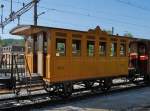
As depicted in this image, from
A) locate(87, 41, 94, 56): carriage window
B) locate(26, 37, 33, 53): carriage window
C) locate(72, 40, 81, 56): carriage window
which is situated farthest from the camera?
locate(87, 41, 94, 56): carriage window

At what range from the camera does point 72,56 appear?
47.7ft

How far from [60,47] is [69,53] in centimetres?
48

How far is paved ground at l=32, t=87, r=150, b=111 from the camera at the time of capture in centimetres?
1302

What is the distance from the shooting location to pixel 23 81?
1348 centimetres

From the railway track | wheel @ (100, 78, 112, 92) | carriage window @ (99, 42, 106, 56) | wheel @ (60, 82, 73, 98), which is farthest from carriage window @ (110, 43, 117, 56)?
wheel @ (60, 82, 73, 98)

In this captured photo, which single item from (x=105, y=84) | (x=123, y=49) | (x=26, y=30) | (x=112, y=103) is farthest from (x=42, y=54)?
(x=123, y=49)

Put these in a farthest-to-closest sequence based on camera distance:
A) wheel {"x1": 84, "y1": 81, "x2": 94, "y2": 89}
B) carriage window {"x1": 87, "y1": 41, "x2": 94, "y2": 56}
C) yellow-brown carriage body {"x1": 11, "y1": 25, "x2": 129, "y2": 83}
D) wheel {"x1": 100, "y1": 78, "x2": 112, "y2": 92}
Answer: wheel {"x1": 100, "y1": 78, "x2": 112, "y2": 92} < wheel {"x1": 84, "y1": 81, "x2": 94, "y2": 89} < carriage window {"x1": 87, "y1": 41, "x2": 94, "y2": 56} < yellow-brown carriage body {"x1": 11, "y1": 25, "x2": 129, "y2": 83}

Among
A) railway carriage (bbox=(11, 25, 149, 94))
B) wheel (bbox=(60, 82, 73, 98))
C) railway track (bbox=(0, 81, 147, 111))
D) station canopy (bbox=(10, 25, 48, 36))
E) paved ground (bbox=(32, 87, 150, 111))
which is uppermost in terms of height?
station canopy (bbox=(10, 25, 48, 36))

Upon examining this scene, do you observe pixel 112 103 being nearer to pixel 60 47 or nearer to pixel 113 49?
pixel 60 47

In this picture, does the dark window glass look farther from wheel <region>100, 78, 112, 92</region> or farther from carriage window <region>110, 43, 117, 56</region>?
wheel <region>100, 78, 112, 92</region>

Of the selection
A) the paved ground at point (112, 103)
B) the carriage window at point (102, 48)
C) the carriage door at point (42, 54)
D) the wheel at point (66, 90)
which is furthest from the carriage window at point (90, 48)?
the carriage door at point (42, 54)

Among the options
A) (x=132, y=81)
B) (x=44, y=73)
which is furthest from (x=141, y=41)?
(x=44, y=73)

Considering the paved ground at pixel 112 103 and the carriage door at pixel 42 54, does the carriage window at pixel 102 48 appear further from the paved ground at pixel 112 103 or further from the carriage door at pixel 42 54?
the carriage door at pixel 42 54

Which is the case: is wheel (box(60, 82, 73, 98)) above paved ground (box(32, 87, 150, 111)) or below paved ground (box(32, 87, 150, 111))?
above
